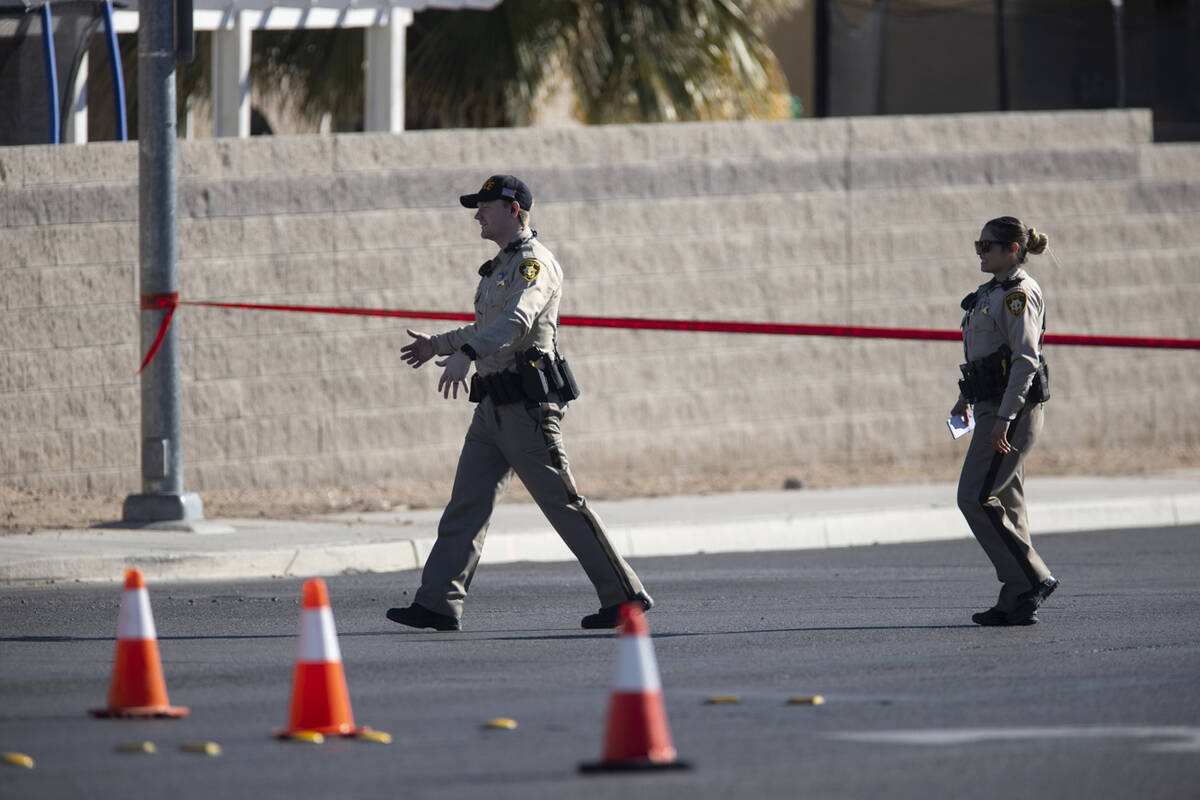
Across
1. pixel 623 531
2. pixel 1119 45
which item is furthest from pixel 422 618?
pixel 1119 45

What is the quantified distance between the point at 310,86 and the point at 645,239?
16.4 feet

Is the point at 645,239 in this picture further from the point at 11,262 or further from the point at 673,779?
the point at 673,779

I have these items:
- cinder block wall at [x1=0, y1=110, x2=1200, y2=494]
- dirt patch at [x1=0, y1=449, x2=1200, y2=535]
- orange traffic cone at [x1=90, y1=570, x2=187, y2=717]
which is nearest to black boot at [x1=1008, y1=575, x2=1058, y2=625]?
orange traffic cone at [x1=90, y1=570, x2=187, y2=717]

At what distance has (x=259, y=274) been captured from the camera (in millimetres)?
14539

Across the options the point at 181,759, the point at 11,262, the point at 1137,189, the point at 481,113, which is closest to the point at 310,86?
the point at 481,113

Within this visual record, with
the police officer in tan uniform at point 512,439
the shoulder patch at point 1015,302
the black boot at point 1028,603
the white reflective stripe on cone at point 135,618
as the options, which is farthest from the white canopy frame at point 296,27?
the white reflective stripe on cone at point 135,618

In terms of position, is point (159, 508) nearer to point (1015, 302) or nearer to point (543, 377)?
point (543, 377)

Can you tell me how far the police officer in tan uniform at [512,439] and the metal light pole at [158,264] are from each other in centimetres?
407

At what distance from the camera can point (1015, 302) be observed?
900 cm

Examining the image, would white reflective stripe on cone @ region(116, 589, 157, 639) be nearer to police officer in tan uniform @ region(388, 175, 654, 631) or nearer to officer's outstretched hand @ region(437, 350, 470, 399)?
officer's outstretched hand @ region(437, 350, 470, 399)

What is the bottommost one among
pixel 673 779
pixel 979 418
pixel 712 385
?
pixel 673 779

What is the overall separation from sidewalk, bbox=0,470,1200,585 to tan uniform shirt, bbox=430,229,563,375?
300 cm

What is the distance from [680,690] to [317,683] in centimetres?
155

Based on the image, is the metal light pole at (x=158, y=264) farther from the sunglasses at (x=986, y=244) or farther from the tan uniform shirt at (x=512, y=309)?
the sunglasses at (x=986, y=244)
